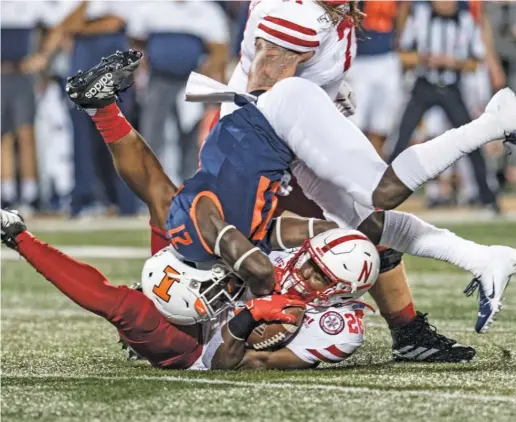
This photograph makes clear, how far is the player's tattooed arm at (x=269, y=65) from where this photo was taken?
195 inches

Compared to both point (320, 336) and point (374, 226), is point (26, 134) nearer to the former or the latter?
point (374, 226)

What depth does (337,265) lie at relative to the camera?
175 inches

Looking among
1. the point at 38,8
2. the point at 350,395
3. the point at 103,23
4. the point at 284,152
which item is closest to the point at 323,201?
the point at 284,152

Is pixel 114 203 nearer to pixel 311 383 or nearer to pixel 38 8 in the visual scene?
pixel 38 8

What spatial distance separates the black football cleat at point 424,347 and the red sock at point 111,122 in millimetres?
1247

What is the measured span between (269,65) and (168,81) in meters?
7.68

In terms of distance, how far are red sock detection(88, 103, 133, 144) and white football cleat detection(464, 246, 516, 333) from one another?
1.43m

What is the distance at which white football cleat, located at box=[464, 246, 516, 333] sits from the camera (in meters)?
4.59

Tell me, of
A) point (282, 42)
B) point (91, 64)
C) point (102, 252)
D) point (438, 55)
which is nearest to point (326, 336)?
point (282, 42)

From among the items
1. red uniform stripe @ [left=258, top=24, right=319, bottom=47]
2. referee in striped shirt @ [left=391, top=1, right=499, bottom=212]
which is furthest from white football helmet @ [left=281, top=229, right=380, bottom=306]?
referee in striped shirt @ [left=391, top=1, right=499, bottom=212]

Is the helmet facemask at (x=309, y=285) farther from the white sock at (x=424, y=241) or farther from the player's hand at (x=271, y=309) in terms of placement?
Result: the white sock at (x=424, y=241)

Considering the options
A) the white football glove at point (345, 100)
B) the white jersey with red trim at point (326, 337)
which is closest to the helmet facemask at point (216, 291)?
the white jersey with red trim at point (326, 337)

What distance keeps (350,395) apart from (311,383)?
0.91 feet

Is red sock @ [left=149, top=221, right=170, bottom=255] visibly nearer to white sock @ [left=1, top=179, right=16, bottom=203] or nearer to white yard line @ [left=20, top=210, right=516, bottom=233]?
white yard line @ [left=20, top=210, right=516, bottom=233]
